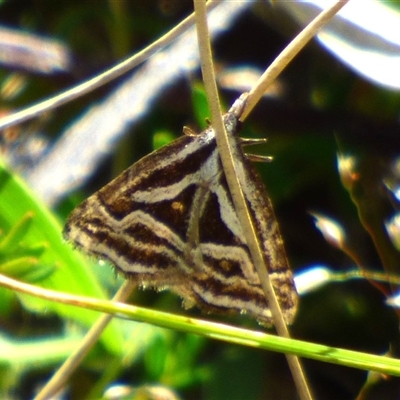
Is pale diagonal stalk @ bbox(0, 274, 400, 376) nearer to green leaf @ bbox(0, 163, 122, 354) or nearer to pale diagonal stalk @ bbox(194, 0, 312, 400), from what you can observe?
pale diagonal stalk @ bbox(194, 0, 312, 400)

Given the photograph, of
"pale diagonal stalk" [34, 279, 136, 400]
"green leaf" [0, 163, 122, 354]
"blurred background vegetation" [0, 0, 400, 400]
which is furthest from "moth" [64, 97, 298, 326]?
"green leaf" [0, 163, 122, 354]

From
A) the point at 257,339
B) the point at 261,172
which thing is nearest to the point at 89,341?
the point at 257,339

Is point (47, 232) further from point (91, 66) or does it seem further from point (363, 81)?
point (363, 81)

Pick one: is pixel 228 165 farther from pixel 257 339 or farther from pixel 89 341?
pixel 89 341

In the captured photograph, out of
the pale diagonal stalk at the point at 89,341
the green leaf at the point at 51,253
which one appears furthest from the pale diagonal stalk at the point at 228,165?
the green leaf at the point at 51,253

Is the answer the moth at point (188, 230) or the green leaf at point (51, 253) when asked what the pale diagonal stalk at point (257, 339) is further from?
the green leaf at point (51, 253)

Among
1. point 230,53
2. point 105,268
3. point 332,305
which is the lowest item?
point 332,305

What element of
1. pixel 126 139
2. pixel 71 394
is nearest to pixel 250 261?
pixel 71 394
